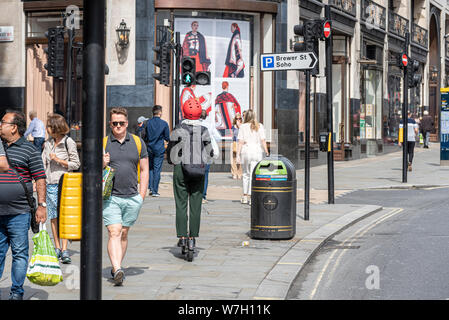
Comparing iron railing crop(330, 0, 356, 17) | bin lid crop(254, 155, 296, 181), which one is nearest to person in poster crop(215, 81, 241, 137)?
iron railing crop(330, 0, 356, 17)

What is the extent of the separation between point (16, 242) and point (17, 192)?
418 millimetres

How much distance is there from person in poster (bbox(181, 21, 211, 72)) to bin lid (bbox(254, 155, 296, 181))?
1254cm

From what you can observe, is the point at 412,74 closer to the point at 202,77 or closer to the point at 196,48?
the point at 202,77

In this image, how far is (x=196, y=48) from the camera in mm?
21734

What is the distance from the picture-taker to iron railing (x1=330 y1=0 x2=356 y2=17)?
26.8 m

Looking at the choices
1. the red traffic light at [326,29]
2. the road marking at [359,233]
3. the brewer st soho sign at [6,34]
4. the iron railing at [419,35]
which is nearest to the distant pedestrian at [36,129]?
the brewer st soho sign at [6,34]

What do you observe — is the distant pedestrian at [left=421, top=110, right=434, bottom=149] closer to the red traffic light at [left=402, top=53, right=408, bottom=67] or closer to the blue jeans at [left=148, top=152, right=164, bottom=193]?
the red traffic light at [left=402, top=53, right=408, bottom=67]

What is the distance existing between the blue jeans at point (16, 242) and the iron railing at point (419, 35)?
1411 inches

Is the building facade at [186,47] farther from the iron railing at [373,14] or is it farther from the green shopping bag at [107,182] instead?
the green shopping bag at [107,182]

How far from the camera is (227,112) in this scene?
2205 cm

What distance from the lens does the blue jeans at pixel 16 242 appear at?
19.5 ft

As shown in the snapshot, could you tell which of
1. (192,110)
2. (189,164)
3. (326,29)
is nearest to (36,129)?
(326,29)
